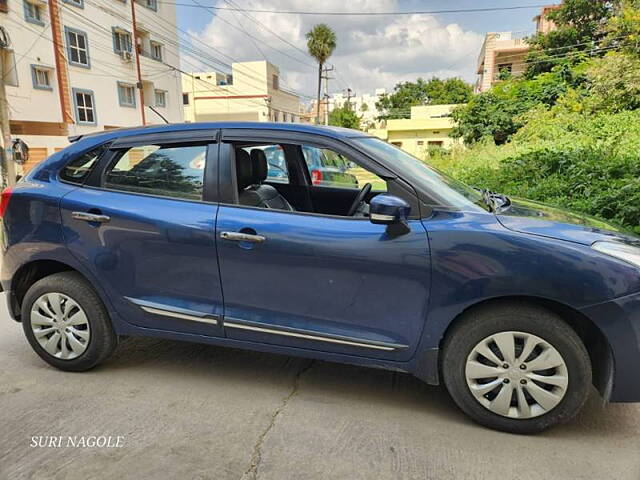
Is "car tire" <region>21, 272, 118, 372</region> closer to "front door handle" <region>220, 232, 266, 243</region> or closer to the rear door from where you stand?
the rear door

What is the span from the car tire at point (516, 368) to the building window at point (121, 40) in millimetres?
27584

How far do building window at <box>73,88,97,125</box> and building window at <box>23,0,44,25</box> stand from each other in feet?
10.5

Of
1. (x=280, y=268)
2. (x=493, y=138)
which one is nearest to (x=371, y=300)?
(x=280, y=268)

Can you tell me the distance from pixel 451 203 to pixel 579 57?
2717 centimetres

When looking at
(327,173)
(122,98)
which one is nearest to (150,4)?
(122,98)

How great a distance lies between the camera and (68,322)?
3.22m

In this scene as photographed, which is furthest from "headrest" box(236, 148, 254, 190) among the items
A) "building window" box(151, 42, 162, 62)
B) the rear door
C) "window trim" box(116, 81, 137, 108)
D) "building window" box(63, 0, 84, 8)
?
"building window" box(151, 42, 162, 62)

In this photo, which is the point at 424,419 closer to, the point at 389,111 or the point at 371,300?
the point at 371,300

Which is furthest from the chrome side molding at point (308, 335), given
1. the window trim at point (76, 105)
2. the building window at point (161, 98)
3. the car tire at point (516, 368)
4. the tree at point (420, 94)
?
the tree at point (420, 94)

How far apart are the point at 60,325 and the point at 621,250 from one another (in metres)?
3.54

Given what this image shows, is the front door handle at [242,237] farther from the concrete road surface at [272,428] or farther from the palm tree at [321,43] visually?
the palm tree at [321,43]

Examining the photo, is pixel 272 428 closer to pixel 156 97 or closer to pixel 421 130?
pixel 156 97

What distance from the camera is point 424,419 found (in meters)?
2.74

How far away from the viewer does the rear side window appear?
3234mm
